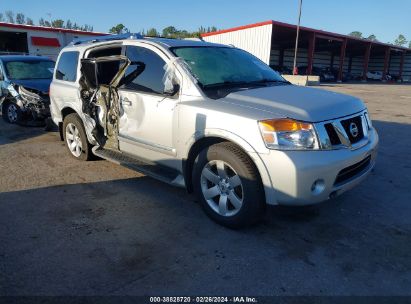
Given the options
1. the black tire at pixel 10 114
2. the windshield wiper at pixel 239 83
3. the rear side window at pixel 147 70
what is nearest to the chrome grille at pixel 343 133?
the windshield wiper at pixel 239 83

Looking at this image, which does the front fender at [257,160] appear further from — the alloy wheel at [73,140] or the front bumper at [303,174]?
the alloy wheel at [73,140]

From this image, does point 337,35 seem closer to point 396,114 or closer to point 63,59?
point 396,114

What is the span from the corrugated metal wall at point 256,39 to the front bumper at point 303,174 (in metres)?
32.6

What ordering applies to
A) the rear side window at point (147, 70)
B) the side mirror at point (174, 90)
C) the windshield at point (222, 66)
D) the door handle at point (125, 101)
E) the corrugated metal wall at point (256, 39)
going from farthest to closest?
1. the corrugated metal wall at point (256, 39)
2. the door handle at point (125, 101)
3. the rear side window at point (147, 70)
4. the windshield at point (222, 66)
5. the side mirror at point (174, 90)

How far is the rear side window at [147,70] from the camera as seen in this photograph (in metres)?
4.08

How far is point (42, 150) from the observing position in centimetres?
643

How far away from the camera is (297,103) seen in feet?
11.1

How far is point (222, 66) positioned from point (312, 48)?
37.1m

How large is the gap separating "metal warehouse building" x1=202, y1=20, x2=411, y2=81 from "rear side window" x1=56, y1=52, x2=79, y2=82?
99.6 ft

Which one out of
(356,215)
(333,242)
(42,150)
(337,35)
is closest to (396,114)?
(356,215)

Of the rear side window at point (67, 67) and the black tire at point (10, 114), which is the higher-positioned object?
the rear side window at point (67, 67)

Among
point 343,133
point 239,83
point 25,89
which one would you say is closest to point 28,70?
point 25,89

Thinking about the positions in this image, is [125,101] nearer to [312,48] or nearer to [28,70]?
[28,70]

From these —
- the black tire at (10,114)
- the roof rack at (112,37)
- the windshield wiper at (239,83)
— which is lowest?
the black tire at (10,114)
